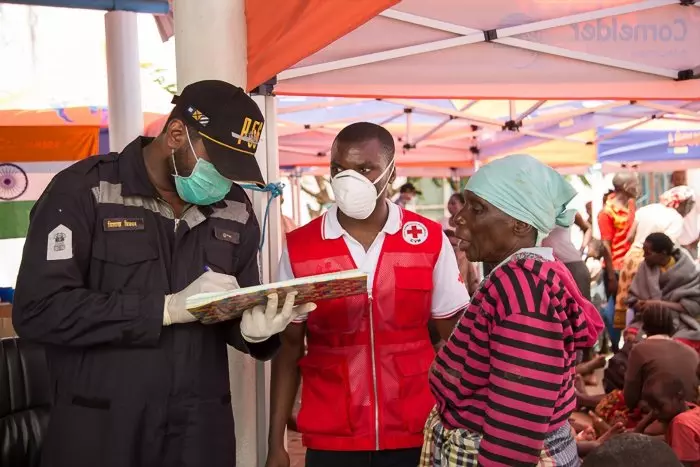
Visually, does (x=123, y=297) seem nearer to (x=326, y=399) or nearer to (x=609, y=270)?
(x=326, y=399)

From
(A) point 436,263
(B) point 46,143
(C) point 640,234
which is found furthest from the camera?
(C) point 640,234

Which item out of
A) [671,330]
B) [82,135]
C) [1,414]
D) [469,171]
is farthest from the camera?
[469,171]

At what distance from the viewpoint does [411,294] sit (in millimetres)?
2807

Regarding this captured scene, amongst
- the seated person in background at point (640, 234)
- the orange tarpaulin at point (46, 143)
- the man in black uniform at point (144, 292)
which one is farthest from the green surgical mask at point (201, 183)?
the seated person in background at point (640, 234)

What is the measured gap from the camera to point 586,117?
8758mm

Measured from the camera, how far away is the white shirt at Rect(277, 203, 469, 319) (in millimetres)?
2846

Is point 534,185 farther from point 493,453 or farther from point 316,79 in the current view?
point 316,79

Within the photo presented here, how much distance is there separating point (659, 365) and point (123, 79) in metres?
5.43

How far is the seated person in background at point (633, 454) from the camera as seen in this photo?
85.7 inches

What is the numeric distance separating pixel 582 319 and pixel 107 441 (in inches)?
51.7

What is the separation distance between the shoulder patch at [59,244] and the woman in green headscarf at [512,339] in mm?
1038

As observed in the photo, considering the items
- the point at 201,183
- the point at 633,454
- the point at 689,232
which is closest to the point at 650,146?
the point at 689,232

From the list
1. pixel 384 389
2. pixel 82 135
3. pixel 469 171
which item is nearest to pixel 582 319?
pixel 384 389

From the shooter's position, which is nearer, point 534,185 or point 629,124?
point 534,185
